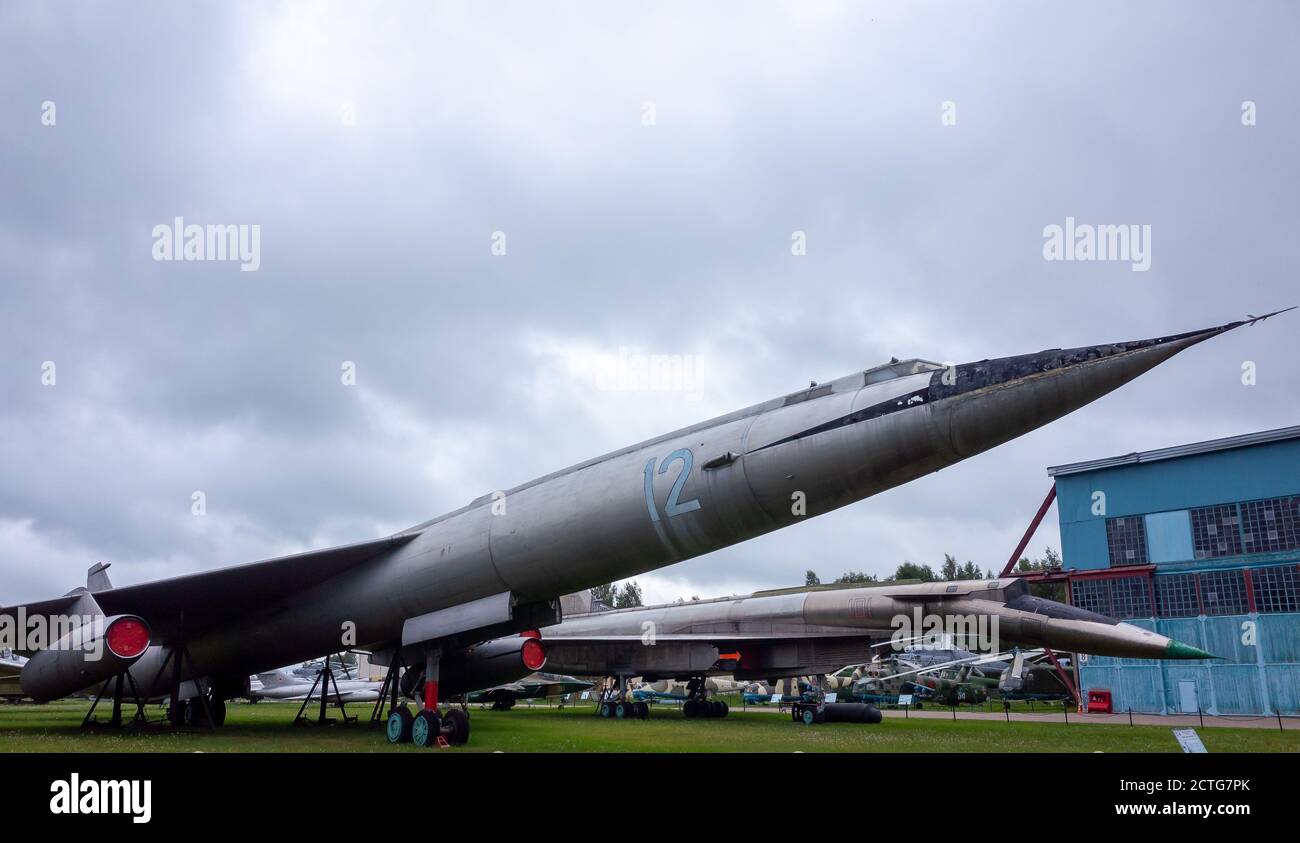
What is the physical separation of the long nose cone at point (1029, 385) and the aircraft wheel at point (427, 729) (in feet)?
23.0

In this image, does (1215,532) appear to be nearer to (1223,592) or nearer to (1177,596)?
(1223,592)

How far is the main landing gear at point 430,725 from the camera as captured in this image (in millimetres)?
10773

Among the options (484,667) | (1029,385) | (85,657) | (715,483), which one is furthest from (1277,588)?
(85,657)

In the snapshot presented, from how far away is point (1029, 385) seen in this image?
7.48m

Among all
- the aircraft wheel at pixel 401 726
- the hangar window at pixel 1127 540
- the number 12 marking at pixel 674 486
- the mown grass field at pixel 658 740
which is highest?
the number 12 marking at pixel 674 486

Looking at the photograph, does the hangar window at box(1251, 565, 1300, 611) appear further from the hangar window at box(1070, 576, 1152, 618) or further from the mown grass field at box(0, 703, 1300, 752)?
→ the mown grass field at box(0, 703, 1300, 752)

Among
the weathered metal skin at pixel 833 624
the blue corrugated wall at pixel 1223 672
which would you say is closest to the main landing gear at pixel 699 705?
the weathered metal skin at pixel 833 624

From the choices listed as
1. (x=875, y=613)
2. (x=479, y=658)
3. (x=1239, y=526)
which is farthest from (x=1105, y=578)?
(x=479, y=658)

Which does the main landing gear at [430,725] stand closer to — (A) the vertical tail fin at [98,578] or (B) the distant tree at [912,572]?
(A) the vertical tail fin at [98,578]

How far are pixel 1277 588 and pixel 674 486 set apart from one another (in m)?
23.7
